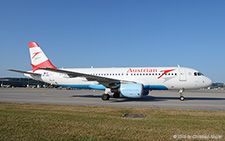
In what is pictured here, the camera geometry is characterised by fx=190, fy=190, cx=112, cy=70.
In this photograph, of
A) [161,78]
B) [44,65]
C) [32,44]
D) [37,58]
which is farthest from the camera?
[32,44]

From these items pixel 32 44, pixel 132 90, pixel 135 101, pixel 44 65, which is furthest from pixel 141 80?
pixel 32 44

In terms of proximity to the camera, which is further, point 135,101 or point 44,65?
point 44,65

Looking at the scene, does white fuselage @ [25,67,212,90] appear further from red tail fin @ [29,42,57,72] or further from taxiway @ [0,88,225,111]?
red tail fin @ [29,42,57,72]

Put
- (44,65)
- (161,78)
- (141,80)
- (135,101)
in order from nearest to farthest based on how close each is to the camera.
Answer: (135,101) → (161,78) → (141,80) → (44,65)

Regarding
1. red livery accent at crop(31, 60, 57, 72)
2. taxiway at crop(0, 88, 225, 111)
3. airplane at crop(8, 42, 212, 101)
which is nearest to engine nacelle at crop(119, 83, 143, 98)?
airplane at crop(8, 42, 212, 101)

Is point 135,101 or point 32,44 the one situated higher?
point 32,44

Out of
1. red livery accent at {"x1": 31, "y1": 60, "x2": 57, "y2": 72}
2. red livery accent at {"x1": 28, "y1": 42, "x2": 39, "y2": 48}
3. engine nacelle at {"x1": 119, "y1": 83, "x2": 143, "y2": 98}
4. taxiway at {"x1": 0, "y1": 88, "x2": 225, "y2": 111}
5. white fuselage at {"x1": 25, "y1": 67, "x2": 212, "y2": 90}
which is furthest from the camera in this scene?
red livery accent at {"x1": 28, "y1": 42, "x2": 39, "y2": 48}

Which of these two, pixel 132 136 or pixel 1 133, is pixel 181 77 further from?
pixel 1 133

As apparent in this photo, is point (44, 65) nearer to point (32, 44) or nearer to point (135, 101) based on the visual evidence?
point (32, 44)

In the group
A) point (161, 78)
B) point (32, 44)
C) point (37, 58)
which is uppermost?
point (32, 44)

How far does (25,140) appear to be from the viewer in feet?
19.6

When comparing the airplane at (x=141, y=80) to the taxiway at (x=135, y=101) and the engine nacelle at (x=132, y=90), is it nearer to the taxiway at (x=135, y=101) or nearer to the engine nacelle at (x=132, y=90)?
the engine nacelle at (x=132, y=90)

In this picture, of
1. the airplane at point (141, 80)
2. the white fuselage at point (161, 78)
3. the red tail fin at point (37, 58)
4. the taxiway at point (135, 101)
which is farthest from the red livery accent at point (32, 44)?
the white fuselage at point (161, 78)

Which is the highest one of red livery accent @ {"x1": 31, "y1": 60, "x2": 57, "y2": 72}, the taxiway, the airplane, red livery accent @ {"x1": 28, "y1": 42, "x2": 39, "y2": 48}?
red livery accent @ {"x1": 28, "y1": 42, "x2": 39, "y2": 48}
